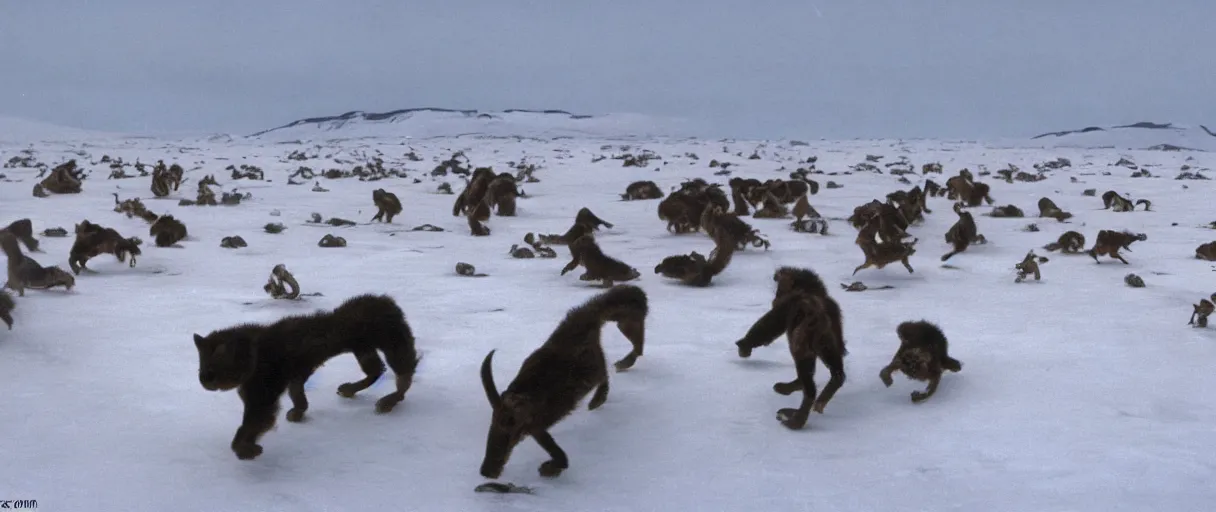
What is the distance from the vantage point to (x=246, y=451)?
2957 millimetres

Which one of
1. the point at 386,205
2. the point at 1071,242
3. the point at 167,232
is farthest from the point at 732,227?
the point at 167,232

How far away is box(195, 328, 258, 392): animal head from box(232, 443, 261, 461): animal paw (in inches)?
8.2

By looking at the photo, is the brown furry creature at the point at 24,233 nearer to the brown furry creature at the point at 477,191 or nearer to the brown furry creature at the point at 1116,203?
the brown furry creature at the point at 477,191

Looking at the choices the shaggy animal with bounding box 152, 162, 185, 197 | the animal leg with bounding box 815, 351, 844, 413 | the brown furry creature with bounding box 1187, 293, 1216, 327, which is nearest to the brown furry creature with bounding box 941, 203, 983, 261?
the brown furry creature with bounding box 1187, 293, 1216, 327

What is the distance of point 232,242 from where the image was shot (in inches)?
304

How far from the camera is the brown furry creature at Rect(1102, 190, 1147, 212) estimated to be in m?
11.1

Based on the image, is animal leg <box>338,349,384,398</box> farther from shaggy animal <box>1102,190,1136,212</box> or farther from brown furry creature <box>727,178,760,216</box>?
shaggy animal <box>1102,190,1136,212</box>

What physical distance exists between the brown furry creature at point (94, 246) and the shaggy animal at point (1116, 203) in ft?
37.3

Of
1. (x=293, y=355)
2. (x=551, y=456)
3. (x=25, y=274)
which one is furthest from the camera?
(x=25, y=274)

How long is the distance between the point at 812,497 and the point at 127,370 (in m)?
3.14

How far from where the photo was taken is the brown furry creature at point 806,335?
3.44 metres

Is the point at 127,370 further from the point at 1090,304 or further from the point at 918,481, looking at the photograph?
the point at 1090,304

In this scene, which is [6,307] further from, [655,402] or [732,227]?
[732,227]

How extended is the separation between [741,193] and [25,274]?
7586 mm
